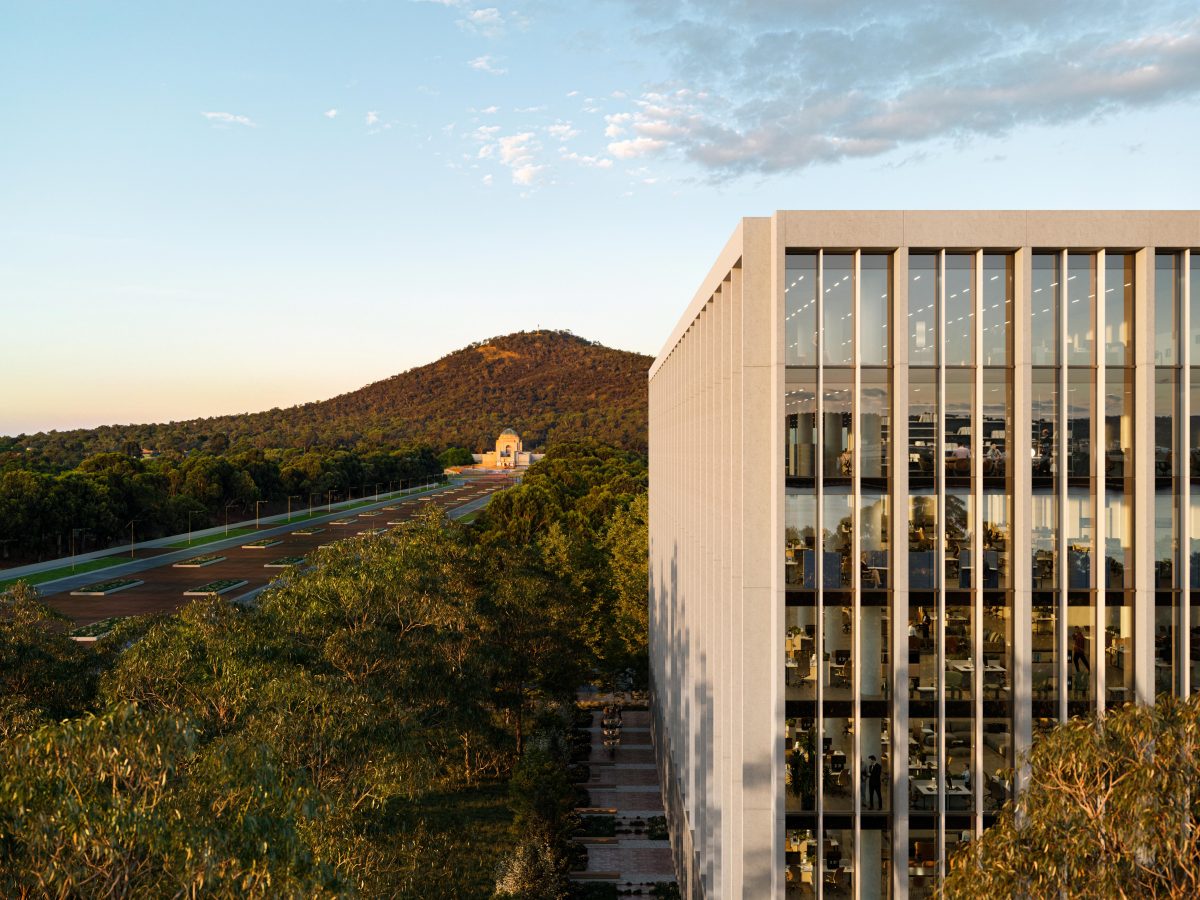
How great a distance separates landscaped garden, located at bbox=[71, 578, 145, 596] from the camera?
66.5 m

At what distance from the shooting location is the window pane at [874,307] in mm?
15641

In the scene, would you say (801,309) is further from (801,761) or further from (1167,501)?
(801,761)

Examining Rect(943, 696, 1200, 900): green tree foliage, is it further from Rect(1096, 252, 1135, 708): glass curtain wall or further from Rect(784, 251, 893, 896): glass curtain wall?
Rect(1096, 252, 1135, 708): glass curtain wall

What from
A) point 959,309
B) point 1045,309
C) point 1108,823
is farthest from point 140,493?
point 1108,823

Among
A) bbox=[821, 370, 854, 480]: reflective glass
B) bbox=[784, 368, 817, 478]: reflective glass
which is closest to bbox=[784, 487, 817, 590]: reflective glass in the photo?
bbox=[784, 368, 817, 478]: reflective glass

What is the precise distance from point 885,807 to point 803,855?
1.82m

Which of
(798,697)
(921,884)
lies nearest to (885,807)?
(921,884)

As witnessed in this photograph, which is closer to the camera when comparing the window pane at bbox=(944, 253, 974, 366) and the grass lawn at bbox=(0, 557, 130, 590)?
the window pane at bbox=(944, 253, 974, 366)

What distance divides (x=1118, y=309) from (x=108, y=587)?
75456 millimetres

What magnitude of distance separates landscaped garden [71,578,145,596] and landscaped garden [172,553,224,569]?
26.2ft

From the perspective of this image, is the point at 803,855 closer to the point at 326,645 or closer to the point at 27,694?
the point at 326,645

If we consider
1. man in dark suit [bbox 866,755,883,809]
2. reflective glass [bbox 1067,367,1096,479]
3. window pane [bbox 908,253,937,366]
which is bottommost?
man in dark suit [bbox 866,755,883,809]

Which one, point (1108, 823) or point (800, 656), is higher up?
point (800, 656)

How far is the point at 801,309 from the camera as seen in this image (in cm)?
1562
